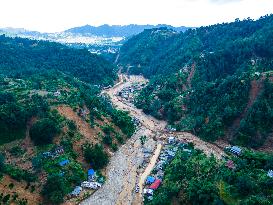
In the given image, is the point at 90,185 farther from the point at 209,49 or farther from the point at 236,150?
the point at 209,49

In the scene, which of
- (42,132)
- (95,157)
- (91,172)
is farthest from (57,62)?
(91,172)

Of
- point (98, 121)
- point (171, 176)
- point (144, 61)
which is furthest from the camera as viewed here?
point (144, 61)

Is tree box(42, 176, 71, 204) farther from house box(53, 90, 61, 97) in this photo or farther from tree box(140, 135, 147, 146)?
house box(53, 90, 61, 97)

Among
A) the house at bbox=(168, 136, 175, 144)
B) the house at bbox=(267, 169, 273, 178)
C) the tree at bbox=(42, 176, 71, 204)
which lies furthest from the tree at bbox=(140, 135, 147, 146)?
the house at bbox=(267, 169, 273, 178)

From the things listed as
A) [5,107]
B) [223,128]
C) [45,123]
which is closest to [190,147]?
[223,128]

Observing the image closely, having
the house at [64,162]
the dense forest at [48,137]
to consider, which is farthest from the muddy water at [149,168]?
the house at [64,162]

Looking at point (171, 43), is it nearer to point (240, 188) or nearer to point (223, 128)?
point (223, 128)

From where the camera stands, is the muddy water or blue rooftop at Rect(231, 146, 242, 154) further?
blue rooftop at Rect(231, 146, 242, 154)
